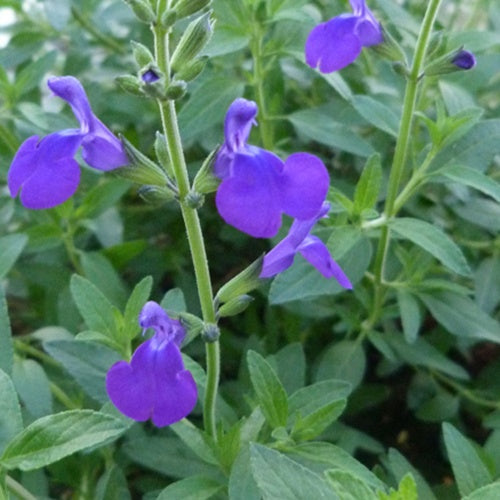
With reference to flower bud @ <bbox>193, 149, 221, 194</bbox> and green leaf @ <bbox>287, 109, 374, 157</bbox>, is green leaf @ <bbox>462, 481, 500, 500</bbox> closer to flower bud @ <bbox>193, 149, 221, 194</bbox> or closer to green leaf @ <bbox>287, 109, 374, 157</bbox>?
flower bud @ <bbox>193, 149, 221, 194</bbox>

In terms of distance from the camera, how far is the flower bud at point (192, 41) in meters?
1.10

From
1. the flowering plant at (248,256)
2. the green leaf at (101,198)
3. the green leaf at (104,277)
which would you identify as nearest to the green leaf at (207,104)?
the flowering plant at (248,256)

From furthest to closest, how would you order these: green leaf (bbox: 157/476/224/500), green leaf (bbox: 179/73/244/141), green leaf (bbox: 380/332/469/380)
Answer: green leaf (bbox: 380/332/469/380), green leaf (bbox: 179/73/244/141), green leaf (bbox: 157/476/224/500)

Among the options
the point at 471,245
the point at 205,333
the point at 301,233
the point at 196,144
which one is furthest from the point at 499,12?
the point at 205,333

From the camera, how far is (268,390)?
132 cm

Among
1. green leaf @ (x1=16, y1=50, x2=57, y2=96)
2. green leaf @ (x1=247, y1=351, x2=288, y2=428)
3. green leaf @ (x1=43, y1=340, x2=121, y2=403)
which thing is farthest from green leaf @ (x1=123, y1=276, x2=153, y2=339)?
green leaf @ (x1=16, y1=50, x2=57, y2=96)

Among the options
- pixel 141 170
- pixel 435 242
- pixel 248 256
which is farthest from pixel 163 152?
pixel 248 256

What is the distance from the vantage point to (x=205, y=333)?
3.84ft

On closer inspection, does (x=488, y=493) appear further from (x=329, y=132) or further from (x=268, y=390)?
(x=329, y=132)

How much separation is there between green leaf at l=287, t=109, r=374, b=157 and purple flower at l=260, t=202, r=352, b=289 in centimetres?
56

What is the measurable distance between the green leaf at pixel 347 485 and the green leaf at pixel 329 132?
0.91 metres

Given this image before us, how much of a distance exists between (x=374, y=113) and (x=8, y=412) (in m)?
0.94

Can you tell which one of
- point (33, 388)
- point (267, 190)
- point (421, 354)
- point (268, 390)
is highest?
point (267, 190)

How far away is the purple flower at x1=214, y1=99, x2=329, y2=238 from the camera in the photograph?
3.12 feet
